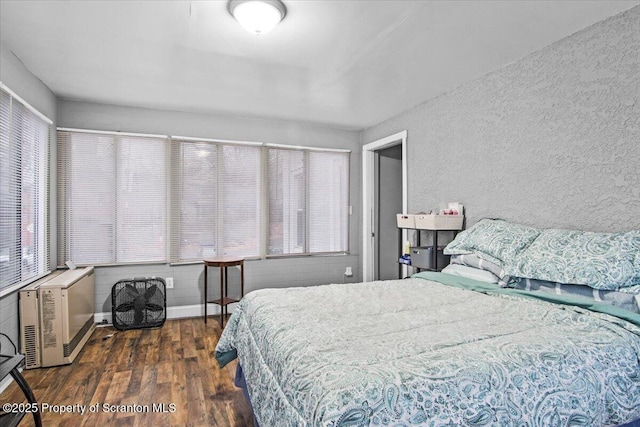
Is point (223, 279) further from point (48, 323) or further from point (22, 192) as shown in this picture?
point (22, 192)

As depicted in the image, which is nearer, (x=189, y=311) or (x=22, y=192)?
(x=22, y=192)

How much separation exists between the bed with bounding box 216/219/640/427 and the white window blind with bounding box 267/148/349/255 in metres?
2.68

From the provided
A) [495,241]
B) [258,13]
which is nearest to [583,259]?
[495,241]

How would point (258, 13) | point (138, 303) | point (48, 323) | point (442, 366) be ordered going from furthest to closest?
point (138, 303), point (48, 323), point (258, 13), point (442, 366)

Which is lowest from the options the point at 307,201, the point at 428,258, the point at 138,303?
the point at 138,303

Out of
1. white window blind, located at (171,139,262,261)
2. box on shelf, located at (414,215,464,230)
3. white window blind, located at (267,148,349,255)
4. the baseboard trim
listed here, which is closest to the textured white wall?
box on shelf, located at (414,215,464,230)

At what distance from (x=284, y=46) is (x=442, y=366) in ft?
7.65

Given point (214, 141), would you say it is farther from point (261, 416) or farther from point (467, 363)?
point (467, 363)

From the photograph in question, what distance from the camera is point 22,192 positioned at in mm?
3008

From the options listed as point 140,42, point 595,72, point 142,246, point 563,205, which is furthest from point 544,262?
point 142,246

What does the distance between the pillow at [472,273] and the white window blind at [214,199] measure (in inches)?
101

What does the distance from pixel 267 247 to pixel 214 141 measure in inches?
58.2

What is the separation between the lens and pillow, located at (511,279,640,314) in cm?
178

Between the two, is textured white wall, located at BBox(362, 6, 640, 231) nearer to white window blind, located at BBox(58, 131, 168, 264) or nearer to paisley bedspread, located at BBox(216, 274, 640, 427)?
paisley bedspread, located at BBox(216, 274, 640, 427)
